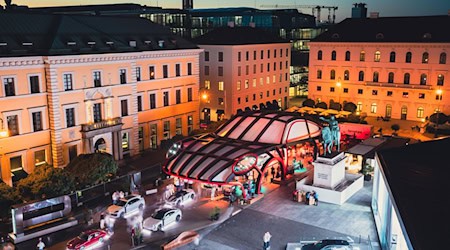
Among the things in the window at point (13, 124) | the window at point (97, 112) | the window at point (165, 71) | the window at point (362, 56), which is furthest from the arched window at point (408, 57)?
the window at point (13, 124)

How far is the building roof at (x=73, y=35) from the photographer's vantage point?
47344 mm

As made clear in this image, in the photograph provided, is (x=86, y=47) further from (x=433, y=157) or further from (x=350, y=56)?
(x=350, y=56)

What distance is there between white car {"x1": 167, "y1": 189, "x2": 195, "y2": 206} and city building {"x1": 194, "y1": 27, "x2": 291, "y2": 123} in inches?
1258

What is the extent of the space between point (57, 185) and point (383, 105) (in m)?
59.5

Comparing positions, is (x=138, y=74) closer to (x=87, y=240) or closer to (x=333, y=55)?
(x=87, y=240)

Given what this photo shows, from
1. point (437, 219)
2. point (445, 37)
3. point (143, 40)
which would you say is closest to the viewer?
point (437, 219)

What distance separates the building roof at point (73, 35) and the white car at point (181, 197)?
19504 millimetres

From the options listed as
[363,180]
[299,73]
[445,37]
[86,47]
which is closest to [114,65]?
[86,47]

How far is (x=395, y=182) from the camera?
99.8 feet

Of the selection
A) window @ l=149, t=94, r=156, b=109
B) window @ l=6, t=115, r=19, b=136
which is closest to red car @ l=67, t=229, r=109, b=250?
window @ l=6, t=115, r=19, b=136

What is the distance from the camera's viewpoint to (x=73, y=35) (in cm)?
5225

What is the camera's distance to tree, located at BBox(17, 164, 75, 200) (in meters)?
38.8

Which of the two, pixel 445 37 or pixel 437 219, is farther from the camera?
pixel 445 37

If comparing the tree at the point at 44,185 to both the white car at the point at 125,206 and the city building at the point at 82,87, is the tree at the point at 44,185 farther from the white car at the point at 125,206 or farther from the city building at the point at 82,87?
the city building at the point at 82,87
